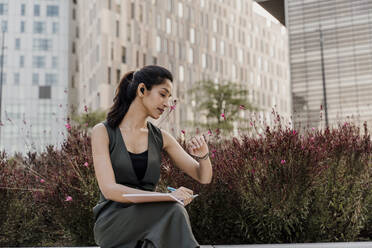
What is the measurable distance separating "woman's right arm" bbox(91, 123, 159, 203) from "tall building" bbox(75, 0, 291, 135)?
92.0ft

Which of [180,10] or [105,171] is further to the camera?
[180,10]

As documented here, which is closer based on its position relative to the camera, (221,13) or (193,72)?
(193,72)

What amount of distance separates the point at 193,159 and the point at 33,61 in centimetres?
5581

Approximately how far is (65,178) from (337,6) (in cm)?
1514

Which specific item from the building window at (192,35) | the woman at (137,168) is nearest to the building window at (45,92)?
the building window at (192,35)

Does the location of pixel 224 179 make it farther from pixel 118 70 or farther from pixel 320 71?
pixel 118 70

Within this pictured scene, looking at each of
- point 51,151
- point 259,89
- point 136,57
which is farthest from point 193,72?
point 51,151

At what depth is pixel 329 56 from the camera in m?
19.2

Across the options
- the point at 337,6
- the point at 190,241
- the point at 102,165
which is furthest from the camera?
the point at 337,6

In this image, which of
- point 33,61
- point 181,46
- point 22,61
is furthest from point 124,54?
point 22,61

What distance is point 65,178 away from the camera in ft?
14.7

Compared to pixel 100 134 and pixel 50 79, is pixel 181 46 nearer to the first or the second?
pixel 50 79

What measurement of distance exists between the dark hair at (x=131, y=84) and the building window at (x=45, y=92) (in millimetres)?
54428

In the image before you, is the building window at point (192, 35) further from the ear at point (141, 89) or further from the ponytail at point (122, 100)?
the ear at point (141, 89)
